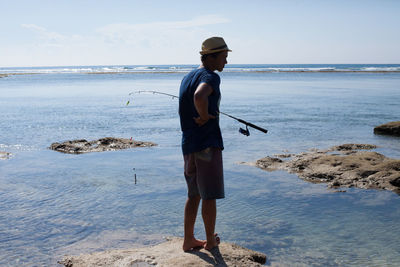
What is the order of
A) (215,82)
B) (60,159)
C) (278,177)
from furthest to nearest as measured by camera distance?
(60,159)
(278,177)
(215,82)

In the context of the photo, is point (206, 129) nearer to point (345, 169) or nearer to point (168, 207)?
point (168, 207)

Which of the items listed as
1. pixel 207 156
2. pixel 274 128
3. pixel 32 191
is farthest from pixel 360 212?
pixel 274 128

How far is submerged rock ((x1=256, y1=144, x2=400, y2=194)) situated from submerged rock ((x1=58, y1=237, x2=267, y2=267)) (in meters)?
3.41

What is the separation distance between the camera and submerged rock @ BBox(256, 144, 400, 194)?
23.2 feet

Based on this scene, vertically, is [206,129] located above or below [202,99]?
below

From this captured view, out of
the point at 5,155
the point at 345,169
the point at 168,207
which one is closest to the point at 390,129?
the point at 345,169

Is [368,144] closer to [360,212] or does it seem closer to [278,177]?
[278,177]

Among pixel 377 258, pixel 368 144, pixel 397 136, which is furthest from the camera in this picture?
pixel 397 136

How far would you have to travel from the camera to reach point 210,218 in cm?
Answer: 404

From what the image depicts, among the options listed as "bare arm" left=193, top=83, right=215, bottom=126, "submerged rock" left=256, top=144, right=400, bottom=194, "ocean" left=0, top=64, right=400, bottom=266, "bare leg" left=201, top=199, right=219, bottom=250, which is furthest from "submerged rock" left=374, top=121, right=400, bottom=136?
"bare arm" left=193, top=83, right=215, bottom=126

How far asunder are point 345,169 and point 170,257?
185 inches

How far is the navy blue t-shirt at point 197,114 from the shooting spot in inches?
149

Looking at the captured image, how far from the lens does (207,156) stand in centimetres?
386

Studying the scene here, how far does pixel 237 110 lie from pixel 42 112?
8354 mm
